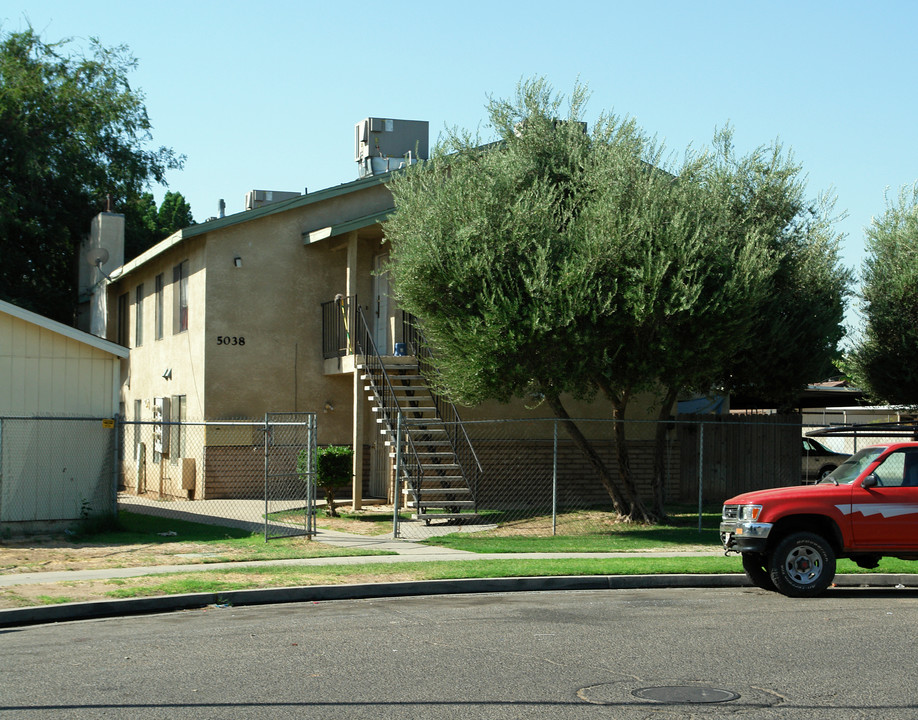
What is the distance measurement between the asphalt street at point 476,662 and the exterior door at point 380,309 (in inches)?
510

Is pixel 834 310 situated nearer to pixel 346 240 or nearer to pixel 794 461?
pixel 794 461

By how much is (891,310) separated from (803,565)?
11.8 metres

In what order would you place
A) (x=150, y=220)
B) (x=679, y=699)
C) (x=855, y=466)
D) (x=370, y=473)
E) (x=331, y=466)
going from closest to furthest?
(x=679, y=699)
(x=855, y=466)
(x=331, y=466)
(x=370, y=473)
(x=150, y=220)

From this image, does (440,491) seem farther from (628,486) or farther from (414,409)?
(628,486)

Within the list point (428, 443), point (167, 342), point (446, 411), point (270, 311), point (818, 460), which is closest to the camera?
point (428, 443)

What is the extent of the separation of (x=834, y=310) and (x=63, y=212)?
2510 centimetres

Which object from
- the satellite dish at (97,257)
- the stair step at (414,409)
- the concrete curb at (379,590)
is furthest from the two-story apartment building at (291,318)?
the concrete curb at (379,590)

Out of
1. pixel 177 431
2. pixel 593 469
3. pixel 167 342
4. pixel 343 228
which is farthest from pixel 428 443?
pixel 167 342

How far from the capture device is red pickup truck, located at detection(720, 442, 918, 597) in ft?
39.0

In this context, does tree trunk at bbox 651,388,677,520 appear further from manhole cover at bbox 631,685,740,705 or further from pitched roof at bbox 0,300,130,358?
manhole cover at bbox 631,685,740,705

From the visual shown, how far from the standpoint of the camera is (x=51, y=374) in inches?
692

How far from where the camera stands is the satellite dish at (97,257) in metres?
30.9

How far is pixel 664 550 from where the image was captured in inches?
635

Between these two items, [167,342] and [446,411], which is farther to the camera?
[167,342]
